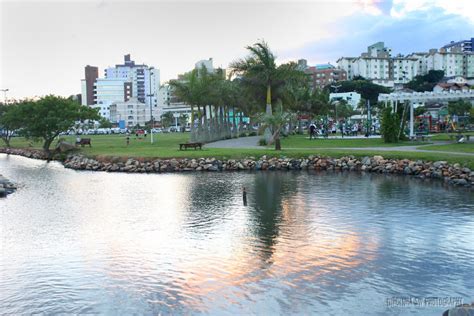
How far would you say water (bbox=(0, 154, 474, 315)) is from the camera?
10898mm

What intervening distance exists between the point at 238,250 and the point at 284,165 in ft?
68.4

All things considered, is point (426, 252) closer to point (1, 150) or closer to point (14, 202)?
point (14, 202)

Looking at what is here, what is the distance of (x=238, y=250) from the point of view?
14.5m

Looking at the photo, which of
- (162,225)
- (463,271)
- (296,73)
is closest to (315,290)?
(463,271)

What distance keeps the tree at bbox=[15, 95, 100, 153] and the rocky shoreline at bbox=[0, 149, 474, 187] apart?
1123 centimetres

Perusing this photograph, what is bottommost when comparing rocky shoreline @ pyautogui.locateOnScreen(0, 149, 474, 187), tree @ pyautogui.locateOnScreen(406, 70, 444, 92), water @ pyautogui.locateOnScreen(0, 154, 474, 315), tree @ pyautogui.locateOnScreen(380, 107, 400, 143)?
water @ pyautogui.locateOnScreen(0, 154, 474, 315)

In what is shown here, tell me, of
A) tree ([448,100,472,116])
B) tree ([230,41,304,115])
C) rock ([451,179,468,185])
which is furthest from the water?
tree ([448,100,472,116])

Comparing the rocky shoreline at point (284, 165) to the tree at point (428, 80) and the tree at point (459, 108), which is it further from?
A: the tree at point (428, 80)

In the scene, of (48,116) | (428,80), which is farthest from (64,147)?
(428,80)

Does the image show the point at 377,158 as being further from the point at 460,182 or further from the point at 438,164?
the point at 460,182

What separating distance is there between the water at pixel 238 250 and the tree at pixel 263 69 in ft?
83.4

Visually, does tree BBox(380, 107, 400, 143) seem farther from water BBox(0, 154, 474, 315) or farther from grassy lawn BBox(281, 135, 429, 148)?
water BBox(0, 154, 474, 315)

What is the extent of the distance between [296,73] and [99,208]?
34.3 m

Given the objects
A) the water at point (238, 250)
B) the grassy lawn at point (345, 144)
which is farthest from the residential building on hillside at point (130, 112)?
the water at point (238, 250)
